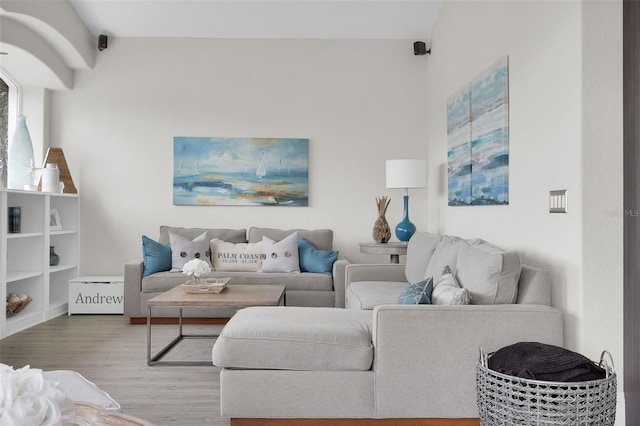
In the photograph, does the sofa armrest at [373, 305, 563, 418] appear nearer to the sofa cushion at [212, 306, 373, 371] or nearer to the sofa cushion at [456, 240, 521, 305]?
the sofa cushion at [212, 306, 373, 371]

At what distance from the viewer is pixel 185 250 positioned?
5348 mm

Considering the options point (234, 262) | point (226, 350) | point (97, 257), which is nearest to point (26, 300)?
point (97, 257)

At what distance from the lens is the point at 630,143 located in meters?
2.62

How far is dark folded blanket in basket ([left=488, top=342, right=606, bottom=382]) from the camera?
2.14 meters

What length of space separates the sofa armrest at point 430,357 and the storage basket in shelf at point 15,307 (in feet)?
11.5

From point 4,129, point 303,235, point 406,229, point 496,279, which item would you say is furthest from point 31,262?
point 496,279

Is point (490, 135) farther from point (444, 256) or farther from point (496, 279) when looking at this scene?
point (496, 279)

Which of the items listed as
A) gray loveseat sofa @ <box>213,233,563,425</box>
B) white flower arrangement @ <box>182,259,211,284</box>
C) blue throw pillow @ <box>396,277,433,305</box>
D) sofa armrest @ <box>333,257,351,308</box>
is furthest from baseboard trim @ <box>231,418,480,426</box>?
sofa armrest @ <box>333,257,351,308</box>

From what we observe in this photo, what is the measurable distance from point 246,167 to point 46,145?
2.07m

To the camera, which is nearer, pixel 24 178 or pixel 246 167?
pixel 24 178

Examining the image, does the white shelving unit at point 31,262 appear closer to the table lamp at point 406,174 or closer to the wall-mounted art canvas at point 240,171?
the wall-mounted art canvas at point 240,171

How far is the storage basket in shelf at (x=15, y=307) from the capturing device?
15.6 feet

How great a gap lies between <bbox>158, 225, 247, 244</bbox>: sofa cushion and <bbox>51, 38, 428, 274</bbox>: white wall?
357 mm

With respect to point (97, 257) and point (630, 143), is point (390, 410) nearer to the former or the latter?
point (630, 143)
